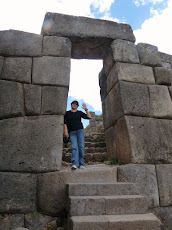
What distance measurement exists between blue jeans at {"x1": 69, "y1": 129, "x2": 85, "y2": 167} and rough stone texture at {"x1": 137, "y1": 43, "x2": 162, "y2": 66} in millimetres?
2355

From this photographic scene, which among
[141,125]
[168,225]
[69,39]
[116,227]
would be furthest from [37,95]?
[168,225]

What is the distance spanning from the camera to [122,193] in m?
2.61

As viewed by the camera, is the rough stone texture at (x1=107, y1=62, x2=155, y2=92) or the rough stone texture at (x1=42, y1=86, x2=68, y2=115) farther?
the rough stone texture at (x1=107, y1=62, x2=155, y2=92)

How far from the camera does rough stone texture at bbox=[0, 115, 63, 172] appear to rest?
2.96 m

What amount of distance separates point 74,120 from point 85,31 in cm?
211

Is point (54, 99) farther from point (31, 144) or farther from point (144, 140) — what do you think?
point (144, 140)

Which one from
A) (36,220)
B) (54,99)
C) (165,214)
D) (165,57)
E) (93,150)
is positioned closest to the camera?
(36,220)

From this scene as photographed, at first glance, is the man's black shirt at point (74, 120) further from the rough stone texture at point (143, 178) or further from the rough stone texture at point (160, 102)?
the rough stone texture at point (160, 102)

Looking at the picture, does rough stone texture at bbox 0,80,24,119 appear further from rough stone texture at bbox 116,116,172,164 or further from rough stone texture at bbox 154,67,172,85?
rough stone texture at bbox 154,67,172,85

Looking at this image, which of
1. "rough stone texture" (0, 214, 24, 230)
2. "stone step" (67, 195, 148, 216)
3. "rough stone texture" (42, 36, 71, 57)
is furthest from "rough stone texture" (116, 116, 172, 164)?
"rough stone texture" (0, 214, 24, 230)

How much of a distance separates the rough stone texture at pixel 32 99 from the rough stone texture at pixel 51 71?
0.53ft

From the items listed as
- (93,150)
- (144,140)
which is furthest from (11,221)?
(93,150)

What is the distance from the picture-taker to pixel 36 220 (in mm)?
2684

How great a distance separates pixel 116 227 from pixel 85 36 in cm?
376
